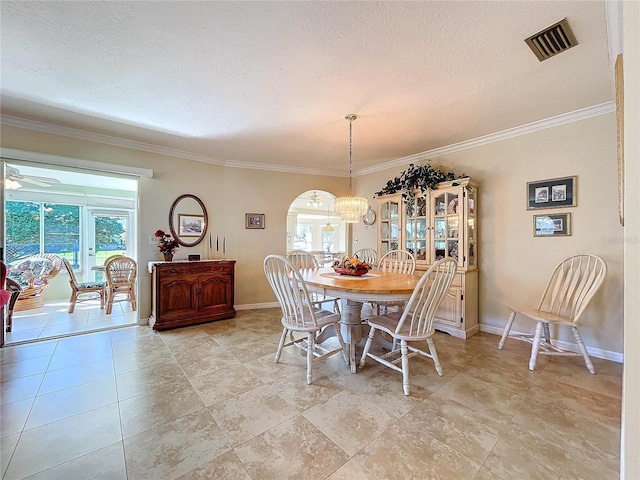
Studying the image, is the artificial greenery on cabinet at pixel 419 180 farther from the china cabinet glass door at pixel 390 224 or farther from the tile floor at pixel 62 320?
the tile floor at pixel 62 320

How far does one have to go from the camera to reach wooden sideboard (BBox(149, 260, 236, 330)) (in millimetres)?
3262

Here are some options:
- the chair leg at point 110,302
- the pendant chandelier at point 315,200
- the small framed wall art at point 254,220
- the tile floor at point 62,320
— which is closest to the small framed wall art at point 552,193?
the small framed wall art at point 254,220

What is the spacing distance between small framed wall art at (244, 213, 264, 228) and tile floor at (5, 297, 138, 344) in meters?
2.11

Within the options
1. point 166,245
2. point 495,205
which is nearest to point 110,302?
point 166,245

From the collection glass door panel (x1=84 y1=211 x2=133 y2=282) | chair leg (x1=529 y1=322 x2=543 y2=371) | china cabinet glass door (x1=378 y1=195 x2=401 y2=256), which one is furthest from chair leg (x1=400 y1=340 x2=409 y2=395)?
glass door panel (x1=84 y1=211 x2=133 y2=282)

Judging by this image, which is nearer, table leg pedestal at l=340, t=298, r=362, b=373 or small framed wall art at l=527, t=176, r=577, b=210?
table leg pedestal at l=340, t=298, r=362, b=373

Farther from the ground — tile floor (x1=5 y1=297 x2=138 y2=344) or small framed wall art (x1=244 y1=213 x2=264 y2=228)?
small framed wall art (x1=244 y1=213 x2=264 y2=228)

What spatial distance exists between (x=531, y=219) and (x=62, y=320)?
630cm

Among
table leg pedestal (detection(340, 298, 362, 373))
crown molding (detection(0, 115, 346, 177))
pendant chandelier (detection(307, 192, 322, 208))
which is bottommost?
table leg pedestal (detection(340, 298, 362, 373))

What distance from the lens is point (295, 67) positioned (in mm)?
1918

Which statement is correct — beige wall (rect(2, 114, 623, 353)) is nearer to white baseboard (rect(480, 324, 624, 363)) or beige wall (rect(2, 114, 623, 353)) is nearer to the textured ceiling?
white baseboard (rect(480, 324, 624, 363))

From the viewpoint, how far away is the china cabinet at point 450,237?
308cm

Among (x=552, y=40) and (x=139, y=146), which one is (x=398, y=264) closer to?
(x=552, y=40)

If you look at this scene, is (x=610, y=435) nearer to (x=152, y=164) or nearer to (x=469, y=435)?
(x=469, y=435)
